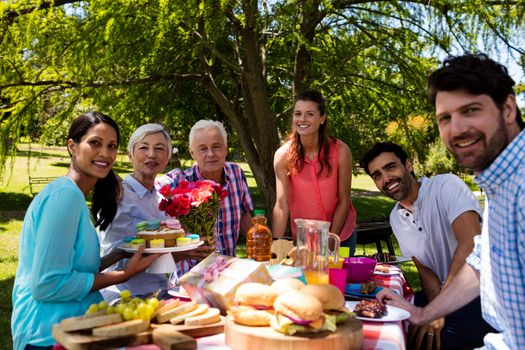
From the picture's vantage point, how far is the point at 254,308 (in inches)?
75.0

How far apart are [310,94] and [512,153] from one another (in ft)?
7.63

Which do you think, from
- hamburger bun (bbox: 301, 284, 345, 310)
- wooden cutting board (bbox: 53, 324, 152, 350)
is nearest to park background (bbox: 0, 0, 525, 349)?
wooden cutting board (bbox: 53, 324, 152, 350)

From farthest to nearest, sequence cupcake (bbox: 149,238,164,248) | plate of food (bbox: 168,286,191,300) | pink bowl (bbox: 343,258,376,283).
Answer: pink bowl (bbox: 343,258,376,283) → cupcake (bbox: 149,238,164,248) → plate of food (bbox: 168,286,191,300)

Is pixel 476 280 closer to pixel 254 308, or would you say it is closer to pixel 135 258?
pixel 254 308

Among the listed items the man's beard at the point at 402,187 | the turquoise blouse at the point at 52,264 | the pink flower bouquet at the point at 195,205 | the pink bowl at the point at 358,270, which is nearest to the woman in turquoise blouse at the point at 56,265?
the turquoise blouse at the point at 52,264

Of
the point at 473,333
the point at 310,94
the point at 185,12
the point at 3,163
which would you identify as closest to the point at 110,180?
the point at 310,94

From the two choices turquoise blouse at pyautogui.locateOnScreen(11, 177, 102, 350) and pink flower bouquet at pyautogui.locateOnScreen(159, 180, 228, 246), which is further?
pink flower bouquet at pyautogui.locateOnScreen(159, 180, 228, 246)

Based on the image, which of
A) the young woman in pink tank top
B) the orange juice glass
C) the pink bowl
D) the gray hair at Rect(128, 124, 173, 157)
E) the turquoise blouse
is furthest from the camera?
the young woman in pink tank top

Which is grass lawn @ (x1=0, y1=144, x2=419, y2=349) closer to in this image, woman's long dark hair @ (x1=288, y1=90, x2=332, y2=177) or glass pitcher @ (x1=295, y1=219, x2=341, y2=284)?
woman's long dark hair @ (x1=288, y1=90, x2=332, y2=177)

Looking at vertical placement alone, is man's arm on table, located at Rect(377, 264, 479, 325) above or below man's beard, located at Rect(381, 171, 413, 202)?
below

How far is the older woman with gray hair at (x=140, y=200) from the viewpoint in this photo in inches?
124

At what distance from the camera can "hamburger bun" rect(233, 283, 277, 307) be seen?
1896 millimetres

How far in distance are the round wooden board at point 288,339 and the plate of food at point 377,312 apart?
383 mm

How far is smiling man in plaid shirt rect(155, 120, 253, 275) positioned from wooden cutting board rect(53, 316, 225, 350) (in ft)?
4.57
